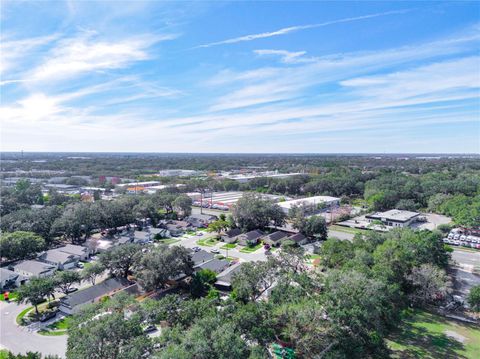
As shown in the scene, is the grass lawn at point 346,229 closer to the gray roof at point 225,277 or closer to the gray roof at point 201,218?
the gray roof at point 201,218

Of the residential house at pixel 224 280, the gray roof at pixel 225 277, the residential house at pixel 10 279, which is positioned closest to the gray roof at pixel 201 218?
the gray roof at pixel 225 277

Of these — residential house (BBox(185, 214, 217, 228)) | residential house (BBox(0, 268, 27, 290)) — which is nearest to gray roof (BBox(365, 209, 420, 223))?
residential house (BBox(185, 214, 217, 228))

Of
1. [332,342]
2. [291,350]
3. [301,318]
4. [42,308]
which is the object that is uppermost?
[301,318]

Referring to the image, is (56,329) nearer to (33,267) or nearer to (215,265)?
(33,267)

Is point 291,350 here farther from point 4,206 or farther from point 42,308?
point 4,206

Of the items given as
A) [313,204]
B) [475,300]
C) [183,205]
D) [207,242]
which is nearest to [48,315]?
[207,242]

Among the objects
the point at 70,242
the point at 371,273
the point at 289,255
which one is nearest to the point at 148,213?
the point at 70,242

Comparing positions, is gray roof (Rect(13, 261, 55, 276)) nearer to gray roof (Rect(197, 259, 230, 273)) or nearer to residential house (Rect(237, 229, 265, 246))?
gray roof (Rect(197, 259, 230, 273))
